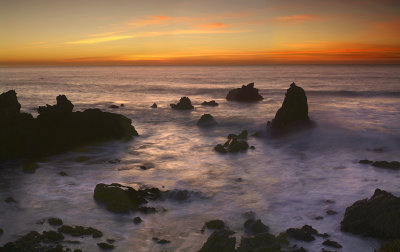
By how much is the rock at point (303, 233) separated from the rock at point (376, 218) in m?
1.13

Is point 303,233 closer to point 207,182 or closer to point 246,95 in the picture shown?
point 207,182

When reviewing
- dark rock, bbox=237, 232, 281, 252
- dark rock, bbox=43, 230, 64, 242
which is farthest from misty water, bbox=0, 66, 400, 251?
dark rock, bbox=237, 232, 281, 252

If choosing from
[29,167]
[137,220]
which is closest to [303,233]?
[137,220]

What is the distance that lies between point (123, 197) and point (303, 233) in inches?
243

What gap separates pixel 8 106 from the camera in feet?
64.7

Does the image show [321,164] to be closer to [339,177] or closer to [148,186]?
[339,177]

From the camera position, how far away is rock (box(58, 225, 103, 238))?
10.2m

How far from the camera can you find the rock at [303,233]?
9.98m

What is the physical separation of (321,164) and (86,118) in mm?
14625

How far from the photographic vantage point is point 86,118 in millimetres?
22906

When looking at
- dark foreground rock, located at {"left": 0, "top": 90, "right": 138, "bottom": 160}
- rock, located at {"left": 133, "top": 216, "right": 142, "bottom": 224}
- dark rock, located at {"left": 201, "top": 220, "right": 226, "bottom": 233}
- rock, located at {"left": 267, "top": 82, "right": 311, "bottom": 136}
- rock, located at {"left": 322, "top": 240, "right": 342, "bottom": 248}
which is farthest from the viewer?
rock, located at {"left": 267, "top": 82, "right": 311, "bottom": 136}

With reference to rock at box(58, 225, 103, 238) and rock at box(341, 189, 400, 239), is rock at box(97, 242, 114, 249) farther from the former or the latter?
rock at box(341, 189, 400, 239)

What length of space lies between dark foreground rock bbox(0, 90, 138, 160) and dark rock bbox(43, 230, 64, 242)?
10.5 metres

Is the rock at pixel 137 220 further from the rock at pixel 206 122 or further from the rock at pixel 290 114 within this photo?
the rock at pixel 206 122
